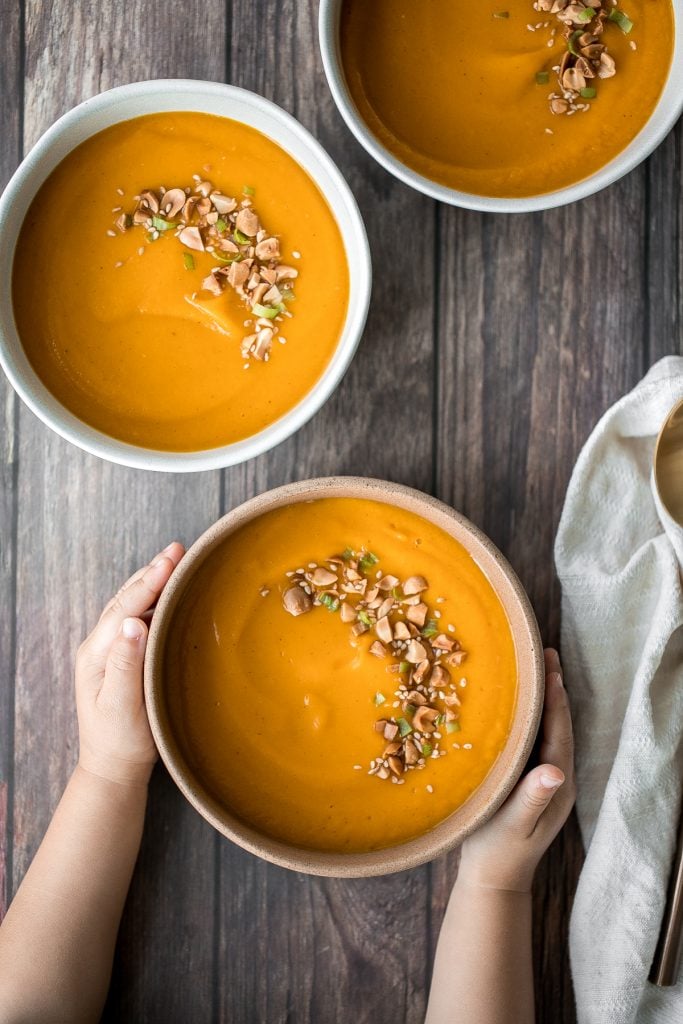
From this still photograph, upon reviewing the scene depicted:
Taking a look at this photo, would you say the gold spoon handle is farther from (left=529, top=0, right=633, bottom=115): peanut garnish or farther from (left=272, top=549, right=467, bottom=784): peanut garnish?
(left=529, top=0, right=633, bottom=115): peanut garnish

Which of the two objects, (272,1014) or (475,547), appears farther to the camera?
(272,1014)

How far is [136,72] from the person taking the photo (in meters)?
1.22

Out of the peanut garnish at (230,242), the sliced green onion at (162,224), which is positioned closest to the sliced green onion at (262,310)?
the peanut garnish at (230,242)

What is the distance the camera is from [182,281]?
→ 1079 millimetres

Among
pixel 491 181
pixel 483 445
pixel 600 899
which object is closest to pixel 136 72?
pixel 491 181

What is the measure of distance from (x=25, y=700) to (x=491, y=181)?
0.92 metres

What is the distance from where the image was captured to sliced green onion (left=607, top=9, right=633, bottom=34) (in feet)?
3.64

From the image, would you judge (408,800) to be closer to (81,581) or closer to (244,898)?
(244,898)

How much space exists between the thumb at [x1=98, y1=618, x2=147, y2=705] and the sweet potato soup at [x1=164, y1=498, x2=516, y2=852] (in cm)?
6

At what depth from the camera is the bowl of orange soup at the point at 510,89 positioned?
3.59ft

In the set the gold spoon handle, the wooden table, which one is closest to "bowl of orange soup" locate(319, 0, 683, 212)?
the wooden table

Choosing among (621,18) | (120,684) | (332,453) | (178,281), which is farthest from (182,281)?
(621,18)

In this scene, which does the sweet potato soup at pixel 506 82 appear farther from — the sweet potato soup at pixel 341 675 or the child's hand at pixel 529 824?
the child's hand at pixel 529 824

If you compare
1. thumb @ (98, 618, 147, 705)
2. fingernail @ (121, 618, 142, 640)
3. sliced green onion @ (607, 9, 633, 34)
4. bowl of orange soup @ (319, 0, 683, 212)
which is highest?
sliced green onion @ (607, 9, 633, 34)
